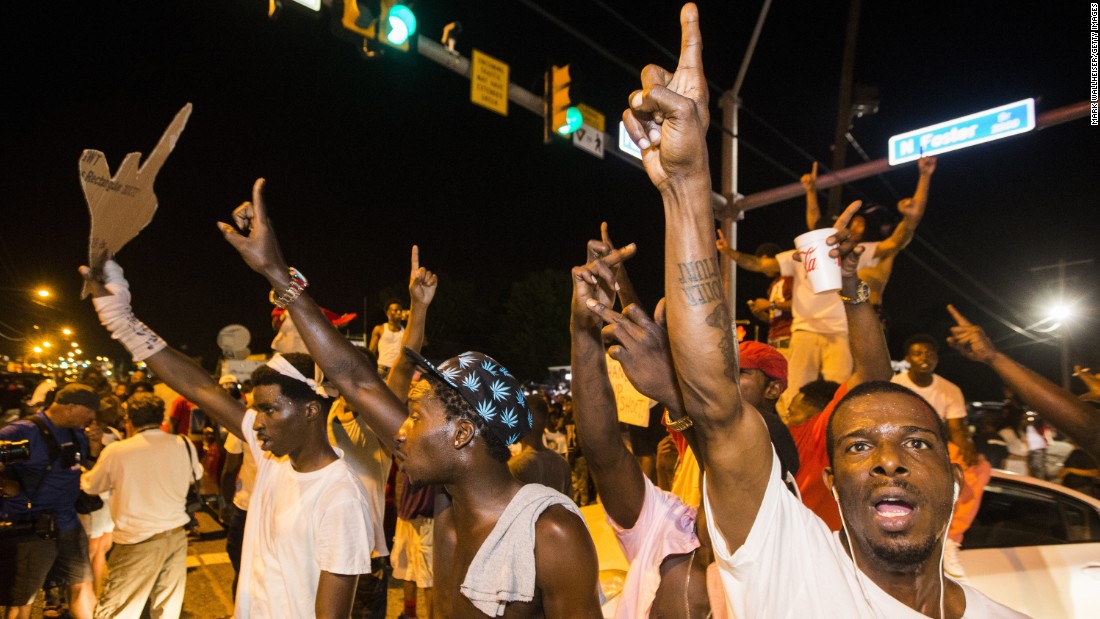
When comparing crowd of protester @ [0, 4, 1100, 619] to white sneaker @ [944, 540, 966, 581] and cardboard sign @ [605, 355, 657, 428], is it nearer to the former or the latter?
white sneaker @ [944, 540, 966, 581]

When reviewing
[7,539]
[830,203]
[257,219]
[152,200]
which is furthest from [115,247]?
[830,203]

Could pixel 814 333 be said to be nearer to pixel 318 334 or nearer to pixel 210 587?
pixel 318 334

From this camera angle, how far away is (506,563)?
2.34m

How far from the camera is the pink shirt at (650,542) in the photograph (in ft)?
8.29

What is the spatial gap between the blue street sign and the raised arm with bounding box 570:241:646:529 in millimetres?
8301

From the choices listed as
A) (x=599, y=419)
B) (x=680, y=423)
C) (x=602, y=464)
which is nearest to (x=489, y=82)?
(x=599, y=419)

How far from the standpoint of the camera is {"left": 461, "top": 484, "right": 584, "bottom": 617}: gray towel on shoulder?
2309 millimetres

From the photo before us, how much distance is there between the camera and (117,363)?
8769 cm

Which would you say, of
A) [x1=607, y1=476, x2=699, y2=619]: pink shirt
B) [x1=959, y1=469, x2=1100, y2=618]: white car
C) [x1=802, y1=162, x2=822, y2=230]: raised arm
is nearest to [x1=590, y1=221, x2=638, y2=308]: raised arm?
[x1=607, y1=476, x2=699, y2=619]: pink shirt

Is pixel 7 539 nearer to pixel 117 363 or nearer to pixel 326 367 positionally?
pixel 326 367

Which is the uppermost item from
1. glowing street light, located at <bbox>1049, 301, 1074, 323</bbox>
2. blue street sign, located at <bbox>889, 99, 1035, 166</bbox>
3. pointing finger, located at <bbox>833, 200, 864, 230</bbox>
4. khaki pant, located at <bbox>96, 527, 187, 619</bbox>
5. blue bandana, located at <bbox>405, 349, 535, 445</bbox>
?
glowing street light, located at <bbox>1049, 301, 1074, 323</bbox>

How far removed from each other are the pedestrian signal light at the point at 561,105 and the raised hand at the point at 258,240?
705 centimetres

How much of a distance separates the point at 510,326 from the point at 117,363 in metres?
59.8

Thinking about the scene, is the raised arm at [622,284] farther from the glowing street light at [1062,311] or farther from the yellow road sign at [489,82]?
the glowing street light at [1062,311]
